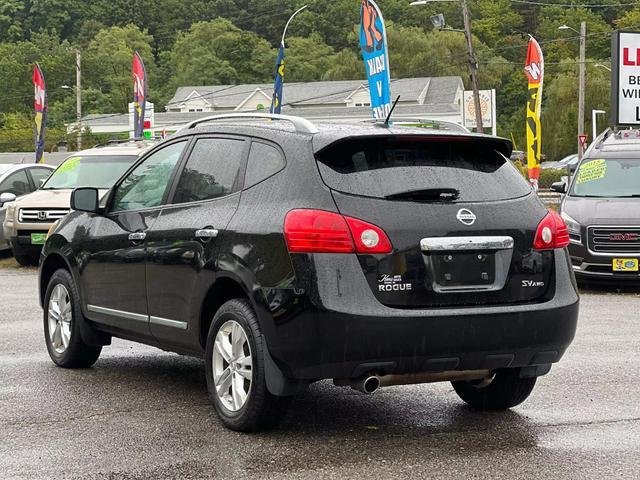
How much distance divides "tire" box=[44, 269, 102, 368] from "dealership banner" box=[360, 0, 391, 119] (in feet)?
46.7

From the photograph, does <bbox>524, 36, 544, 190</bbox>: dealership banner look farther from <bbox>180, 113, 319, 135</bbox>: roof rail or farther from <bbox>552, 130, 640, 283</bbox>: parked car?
<bbox>180, 113, 319, 135</bbox>: roof rail

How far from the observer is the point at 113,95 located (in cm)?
12625

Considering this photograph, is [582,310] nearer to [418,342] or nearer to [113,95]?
[418,342]

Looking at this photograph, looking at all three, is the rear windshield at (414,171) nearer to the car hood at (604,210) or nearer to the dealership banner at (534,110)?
the car hood at (604,210)

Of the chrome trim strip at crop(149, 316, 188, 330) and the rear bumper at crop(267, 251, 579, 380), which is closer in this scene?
the rear bumper at crop(267, 251, 579, 380)

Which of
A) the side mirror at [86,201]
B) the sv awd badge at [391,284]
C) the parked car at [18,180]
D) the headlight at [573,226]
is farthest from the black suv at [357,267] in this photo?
the parked car at [18,180]

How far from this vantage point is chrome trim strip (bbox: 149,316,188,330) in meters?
6.65

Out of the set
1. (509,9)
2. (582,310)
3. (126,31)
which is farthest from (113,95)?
(582,310)

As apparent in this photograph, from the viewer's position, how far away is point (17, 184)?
20625 mm

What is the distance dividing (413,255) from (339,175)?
58 cm

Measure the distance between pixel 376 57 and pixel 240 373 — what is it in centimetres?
1701

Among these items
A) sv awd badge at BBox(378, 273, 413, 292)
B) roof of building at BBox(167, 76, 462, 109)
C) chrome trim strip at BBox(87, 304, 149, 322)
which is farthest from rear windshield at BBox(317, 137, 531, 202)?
roof of building at BBox(167, 76, 462, 109)

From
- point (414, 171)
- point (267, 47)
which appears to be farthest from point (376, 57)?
point (267, 47)

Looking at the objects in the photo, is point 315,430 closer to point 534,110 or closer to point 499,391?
point 499,391
